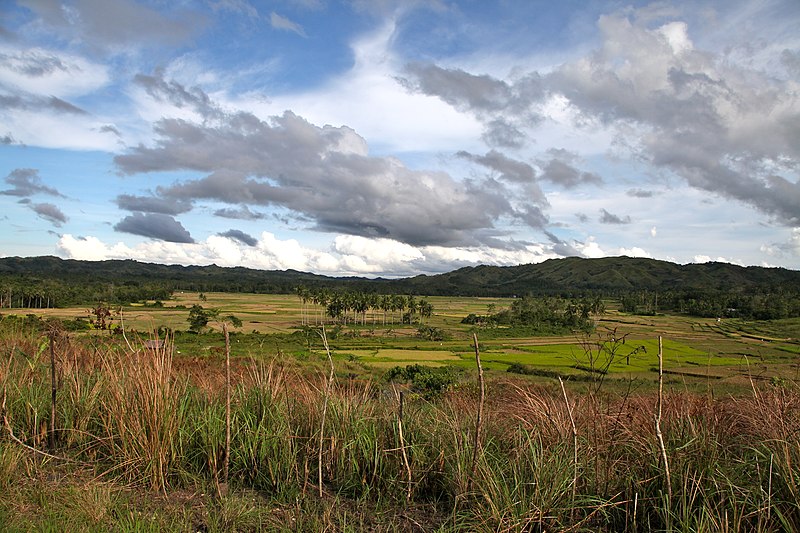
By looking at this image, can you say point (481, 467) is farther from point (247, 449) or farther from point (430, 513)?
point (247, 449)

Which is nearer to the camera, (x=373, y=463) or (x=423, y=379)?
→ (x=373, y=463)

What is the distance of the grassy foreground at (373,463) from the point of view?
12.3ft

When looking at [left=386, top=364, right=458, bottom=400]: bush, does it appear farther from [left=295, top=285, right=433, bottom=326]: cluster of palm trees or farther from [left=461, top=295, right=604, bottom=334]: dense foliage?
[left=295, top=285, right=433, bottom=326]: cluster of palm trees

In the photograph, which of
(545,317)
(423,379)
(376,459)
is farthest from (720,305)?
(376,459)

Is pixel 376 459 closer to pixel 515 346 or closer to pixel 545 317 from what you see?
pixel 515 346

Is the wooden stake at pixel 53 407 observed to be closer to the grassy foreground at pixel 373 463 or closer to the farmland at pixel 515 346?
the grassy foreground at pixel 373 463

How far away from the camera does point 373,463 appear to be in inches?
193

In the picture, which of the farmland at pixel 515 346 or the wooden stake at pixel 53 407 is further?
the farmland at pixel 515 346

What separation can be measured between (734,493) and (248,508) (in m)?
3.75

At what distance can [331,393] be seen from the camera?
5465mm

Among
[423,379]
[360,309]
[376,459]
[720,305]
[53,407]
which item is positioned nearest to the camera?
[376,459]

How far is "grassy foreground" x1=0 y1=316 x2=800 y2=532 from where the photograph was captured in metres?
3.76

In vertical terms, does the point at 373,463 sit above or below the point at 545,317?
above

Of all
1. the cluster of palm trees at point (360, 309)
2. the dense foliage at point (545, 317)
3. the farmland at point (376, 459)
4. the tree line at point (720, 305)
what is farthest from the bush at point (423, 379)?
the tree line at point (720, 305)
